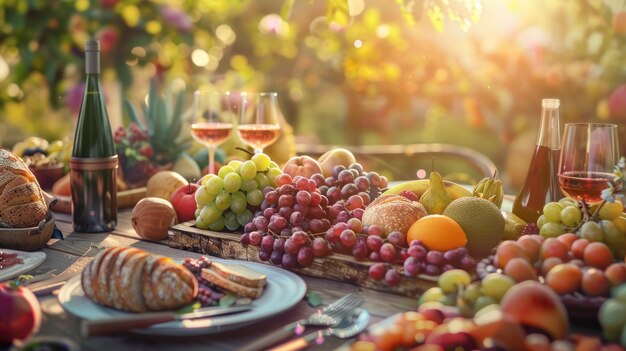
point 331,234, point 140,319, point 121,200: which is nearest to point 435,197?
point 331,234

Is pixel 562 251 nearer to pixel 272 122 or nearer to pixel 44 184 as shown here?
pixel 272 122

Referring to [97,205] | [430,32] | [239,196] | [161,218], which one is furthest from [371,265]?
[430,32]

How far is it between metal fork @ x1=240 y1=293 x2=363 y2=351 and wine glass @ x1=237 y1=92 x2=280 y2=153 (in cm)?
109

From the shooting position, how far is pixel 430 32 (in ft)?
14.3

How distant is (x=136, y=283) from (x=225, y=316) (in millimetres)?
180

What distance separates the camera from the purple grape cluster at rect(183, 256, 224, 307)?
1296 millimetres

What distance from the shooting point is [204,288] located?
52.6 inches

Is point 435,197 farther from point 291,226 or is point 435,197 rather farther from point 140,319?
point 140,319

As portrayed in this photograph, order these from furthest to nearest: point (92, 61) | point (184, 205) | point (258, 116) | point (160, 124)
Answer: point (160, 124)
point (258, 116)
point (184, 205)
point (92, 61)

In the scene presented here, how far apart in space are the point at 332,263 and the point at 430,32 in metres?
3.14

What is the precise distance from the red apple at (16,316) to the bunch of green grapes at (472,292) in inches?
28.9

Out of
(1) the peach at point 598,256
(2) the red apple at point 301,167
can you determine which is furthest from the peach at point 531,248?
(2) the red apple at point 301,167

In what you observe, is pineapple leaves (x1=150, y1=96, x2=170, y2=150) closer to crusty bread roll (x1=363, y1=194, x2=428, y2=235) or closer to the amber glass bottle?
crusty bread roll (x1=363, y1=194, x2=428, y2=235)

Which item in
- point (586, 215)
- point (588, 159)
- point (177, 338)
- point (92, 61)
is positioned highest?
point (92, 61)
